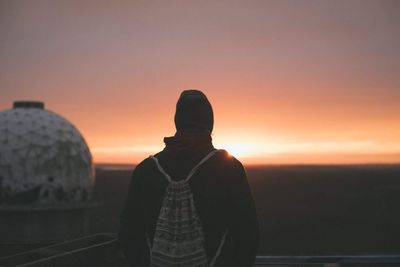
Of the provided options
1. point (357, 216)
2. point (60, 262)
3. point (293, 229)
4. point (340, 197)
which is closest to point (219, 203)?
point (60, 262)

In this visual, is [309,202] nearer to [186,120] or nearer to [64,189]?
[64,189]

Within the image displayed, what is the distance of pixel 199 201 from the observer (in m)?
3.20

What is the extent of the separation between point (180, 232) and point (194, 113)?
82 cm

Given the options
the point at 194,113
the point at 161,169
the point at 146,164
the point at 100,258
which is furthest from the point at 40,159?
the point at 194,113

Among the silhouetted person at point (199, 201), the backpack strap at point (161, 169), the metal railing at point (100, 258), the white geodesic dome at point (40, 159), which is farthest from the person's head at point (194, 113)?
the white geodesic dome at point (40, 159)

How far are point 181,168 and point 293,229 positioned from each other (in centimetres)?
2395

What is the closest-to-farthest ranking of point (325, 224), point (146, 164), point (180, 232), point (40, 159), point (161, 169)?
1. point (180, 232)
2. point (161, 169)
3. point (146, 164)
4. point (40, 159)
5. point (325, 224)

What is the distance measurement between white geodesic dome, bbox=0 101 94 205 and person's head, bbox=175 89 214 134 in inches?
425

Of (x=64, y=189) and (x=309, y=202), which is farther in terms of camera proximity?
(x=309, y=202)

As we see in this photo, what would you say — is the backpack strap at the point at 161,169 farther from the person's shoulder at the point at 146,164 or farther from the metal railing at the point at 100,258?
the metal railing at the point at 100,258

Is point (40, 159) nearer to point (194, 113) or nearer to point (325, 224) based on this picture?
point (194, 113)

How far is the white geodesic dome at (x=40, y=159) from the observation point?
13.0 m

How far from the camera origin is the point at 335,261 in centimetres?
572

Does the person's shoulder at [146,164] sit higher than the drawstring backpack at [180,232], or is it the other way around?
the person's shoulder at [146,164]
